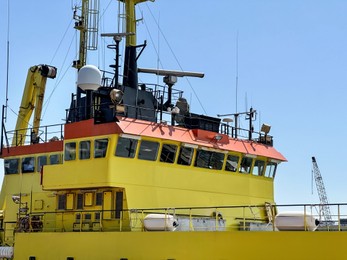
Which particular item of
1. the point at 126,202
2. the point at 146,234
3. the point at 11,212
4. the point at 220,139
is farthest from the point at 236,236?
the point at 11,212

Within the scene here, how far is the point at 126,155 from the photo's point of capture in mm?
22500

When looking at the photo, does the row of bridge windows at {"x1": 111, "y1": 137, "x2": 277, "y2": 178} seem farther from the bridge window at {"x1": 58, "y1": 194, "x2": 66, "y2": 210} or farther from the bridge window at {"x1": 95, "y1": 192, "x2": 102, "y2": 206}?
the bridge window at {"x1": 58, "y1": 194, "x2": 66, "y2": 210}

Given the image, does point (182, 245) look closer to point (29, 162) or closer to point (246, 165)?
point (246, 165)

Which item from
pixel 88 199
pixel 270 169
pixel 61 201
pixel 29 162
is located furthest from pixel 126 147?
pixel 270 169

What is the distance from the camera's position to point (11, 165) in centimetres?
2833

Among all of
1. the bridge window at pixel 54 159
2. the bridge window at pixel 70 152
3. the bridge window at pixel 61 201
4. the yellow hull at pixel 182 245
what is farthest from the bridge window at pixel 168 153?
the bridge window at pixel 54 159

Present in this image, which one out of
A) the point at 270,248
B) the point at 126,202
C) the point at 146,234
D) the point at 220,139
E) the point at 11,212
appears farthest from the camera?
the point at 11,212

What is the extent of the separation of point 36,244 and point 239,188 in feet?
28.2

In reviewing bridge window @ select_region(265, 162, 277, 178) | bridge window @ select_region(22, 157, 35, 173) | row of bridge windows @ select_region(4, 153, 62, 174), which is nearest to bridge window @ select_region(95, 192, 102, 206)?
row of bridge windows @ select_region(4, 153, 62, 174)

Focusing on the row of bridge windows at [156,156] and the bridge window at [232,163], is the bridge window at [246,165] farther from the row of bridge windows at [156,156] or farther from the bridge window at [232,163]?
the bridge window at [232,163]

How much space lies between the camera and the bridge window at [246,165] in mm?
26609

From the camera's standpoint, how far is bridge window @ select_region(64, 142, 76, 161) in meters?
23.5

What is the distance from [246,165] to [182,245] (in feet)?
26.3

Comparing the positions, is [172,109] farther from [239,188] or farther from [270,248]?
[270,248]
